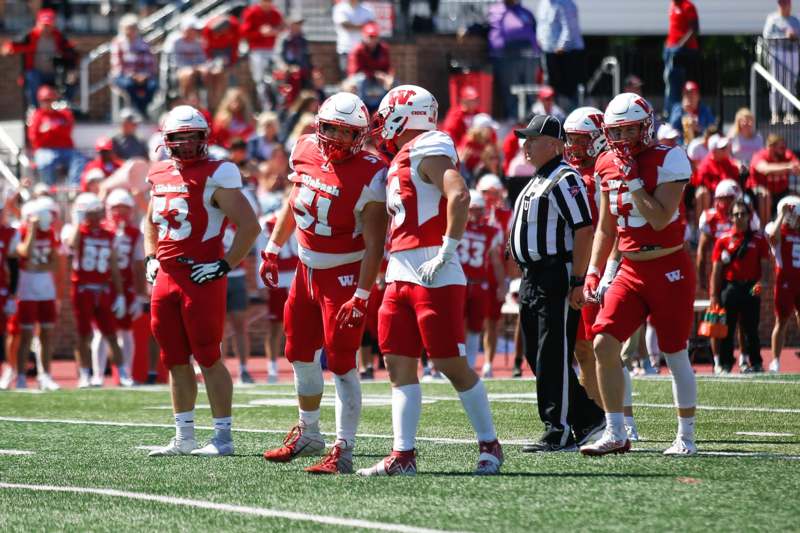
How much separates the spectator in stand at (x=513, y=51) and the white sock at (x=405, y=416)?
46.1 ft

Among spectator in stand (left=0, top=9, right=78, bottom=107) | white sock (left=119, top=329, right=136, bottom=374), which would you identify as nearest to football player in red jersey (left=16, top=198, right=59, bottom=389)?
white sock (left=119, top=329, right=136, bottom=374)

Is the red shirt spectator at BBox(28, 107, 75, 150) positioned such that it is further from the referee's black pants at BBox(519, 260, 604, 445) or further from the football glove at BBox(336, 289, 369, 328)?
the football glove at BBox(336, 289, 369, 328)

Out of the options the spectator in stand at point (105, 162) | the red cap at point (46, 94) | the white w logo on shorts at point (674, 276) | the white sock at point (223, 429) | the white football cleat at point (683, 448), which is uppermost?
the red cap at point (46, 94)

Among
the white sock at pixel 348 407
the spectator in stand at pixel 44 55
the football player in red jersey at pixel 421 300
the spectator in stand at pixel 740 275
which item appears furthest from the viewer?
the spectator in stand at pixel 44 55

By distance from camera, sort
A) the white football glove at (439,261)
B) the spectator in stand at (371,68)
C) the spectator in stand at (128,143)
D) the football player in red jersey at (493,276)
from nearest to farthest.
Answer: the white football glove at (439,261) → the football player in red jersey at (493,276) → the spectator in stand at (128,143) → the spectator in stand at (371,68)

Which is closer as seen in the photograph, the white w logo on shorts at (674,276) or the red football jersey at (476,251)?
the white w logo on shorts at (674,276)

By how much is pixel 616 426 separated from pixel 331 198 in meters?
1.93

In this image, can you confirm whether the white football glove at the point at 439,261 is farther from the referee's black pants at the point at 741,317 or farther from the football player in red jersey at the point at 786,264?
the football player in red jersey at the point at 786,264

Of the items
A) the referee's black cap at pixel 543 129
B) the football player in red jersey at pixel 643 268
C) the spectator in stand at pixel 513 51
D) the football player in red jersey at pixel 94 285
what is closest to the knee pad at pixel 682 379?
the football player in red jersey at pixel 643 268

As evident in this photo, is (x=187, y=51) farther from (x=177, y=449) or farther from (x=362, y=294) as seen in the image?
(x=362, y=294)

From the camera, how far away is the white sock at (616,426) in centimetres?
→ 819

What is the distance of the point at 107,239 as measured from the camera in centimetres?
1539

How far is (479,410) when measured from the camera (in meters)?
7.50

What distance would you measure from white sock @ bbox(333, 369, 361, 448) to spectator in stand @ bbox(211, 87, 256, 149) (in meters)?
11.6
